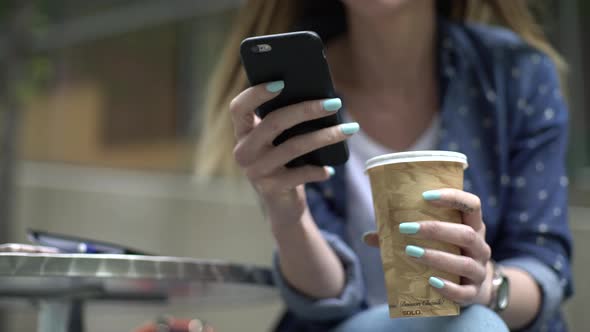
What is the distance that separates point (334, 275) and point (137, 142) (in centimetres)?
403

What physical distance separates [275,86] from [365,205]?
24.6 inches

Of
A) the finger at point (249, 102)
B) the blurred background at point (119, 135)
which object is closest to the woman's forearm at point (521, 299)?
the finger at point (249, 102)

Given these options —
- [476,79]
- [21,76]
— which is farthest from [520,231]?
[21,76]

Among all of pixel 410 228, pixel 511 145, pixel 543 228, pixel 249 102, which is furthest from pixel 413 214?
pixel 511 145

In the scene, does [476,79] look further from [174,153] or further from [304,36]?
[174,153]

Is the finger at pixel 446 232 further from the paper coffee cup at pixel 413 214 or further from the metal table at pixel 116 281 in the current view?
the metal table at pixel 116 281

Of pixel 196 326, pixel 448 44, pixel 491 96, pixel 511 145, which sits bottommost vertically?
pixel 196 326

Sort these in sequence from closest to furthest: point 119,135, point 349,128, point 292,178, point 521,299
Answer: point 349,128 < point 292,178 < point 521,299 < point 119,135

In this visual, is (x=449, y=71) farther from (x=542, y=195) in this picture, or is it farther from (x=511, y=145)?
(x=542, y=195)

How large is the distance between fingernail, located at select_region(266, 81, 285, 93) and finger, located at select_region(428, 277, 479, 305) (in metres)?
0.33

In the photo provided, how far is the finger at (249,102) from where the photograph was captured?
98 centimetres

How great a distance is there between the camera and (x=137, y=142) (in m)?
5.15

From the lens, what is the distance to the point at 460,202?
0.90 meters

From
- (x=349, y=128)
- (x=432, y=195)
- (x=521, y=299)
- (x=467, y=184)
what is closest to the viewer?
(x=432, y=195)
